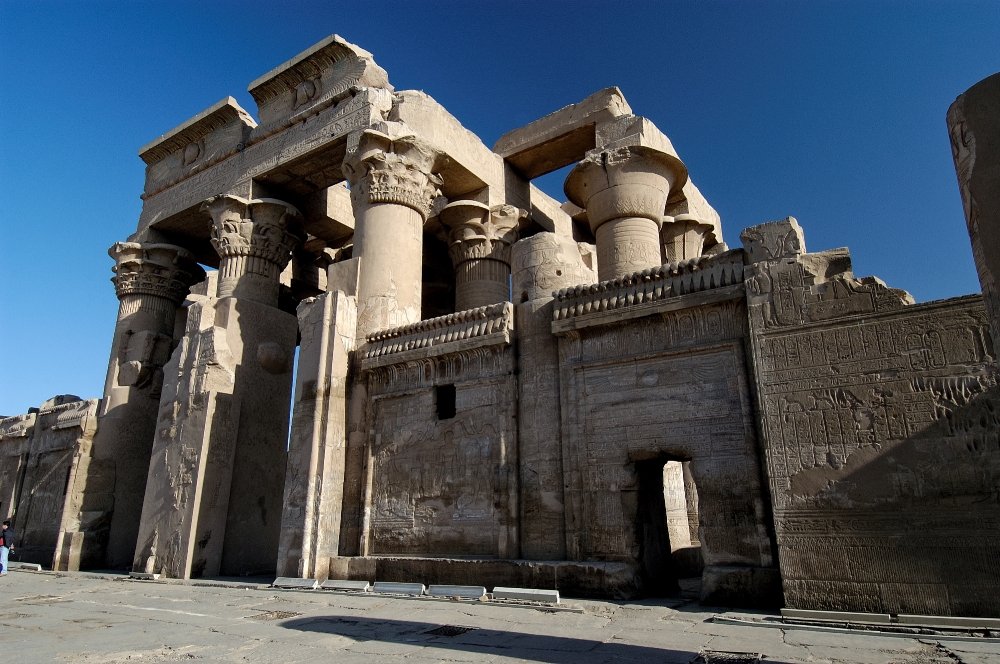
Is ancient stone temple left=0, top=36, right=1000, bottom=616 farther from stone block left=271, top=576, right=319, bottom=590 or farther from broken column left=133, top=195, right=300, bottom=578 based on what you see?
stone block left=271, top=576, right=319, bottom=590

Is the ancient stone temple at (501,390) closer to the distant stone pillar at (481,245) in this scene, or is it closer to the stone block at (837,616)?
the distant stone pillar at (481,245)

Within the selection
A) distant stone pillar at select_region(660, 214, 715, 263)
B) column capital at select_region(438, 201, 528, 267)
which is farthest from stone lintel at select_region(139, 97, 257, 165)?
distant stone pillar at select_region(660, 214, 715, 263)

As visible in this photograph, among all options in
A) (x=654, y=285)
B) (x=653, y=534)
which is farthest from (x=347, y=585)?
(x=654, y=285)

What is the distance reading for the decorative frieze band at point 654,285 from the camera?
635 centimetres

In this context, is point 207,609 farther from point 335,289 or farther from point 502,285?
point 502,285

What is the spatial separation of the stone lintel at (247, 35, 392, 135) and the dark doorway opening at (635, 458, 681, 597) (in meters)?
8.13

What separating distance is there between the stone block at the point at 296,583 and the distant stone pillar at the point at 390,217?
132 inches

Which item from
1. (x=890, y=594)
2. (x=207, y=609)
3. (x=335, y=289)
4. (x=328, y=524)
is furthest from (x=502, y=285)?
(x=890, y=594)

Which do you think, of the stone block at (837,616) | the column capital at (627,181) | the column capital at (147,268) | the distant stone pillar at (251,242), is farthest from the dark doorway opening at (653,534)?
the column capital at (147,268)

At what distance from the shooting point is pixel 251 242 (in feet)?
38.7

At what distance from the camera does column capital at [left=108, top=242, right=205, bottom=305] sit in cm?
1364

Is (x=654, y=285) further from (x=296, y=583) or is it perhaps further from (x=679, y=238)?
(x=679, y=238)

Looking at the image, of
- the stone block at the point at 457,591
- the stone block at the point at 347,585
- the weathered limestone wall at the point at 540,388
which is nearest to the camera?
the stone block at the point at 457,591

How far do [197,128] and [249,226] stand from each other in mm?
3434
